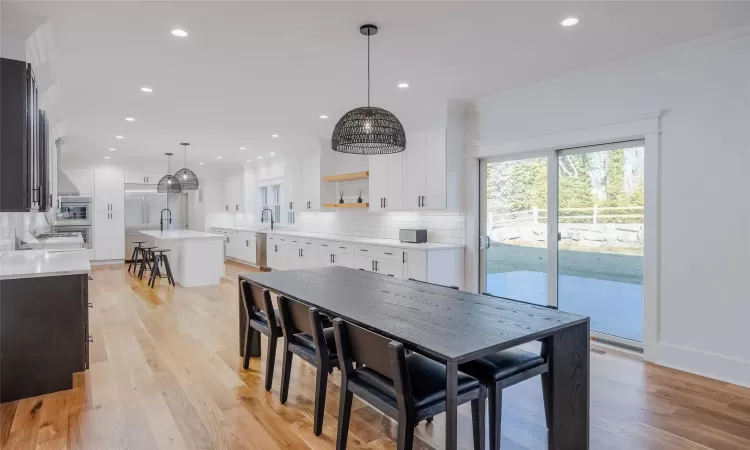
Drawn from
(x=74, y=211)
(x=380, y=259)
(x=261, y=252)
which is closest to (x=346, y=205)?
(x=380, y=259)

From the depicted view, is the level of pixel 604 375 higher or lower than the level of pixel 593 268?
lower

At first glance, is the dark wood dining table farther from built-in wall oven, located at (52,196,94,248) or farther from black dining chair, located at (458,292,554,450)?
built-in wall oven, located at (52,196,94,248)

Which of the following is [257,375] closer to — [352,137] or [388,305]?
[388,305]

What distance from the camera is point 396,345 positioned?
172 centimetres

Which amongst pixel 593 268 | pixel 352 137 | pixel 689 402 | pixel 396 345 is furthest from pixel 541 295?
pixel 396 345

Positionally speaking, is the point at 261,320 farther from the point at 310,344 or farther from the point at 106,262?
the point at 106,262

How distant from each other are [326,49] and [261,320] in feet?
7.11

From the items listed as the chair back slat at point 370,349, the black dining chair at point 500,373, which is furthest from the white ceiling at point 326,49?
the black dining chair at point 500,373

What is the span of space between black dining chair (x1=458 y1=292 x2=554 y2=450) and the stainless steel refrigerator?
10.4 metres

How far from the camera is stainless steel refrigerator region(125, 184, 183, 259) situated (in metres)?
10.4

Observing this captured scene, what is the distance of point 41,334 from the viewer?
2941mm

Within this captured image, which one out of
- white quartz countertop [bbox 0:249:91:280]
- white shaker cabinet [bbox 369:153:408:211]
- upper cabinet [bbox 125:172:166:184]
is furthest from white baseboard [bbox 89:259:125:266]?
white shaker cabinet [bbox 369:153:408:211]

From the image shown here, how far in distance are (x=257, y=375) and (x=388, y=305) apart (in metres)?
1.45

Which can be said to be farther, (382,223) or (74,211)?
(74,211)
